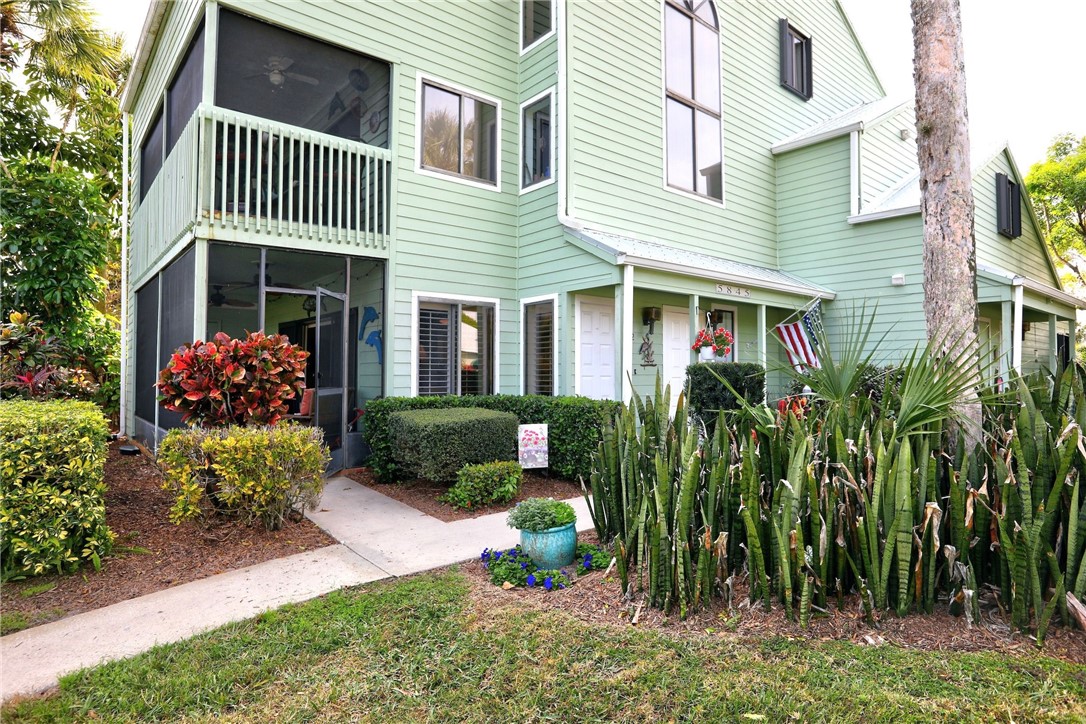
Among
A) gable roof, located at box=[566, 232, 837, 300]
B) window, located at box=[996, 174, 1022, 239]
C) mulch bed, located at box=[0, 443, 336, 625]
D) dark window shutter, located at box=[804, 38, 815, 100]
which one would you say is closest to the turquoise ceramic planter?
mulch bed, located at box=[0, 443, 336, 625]

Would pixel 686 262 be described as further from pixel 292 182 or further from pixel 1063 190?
pixel 1063 190

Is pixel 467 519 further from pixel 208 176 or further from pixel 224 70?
pixel 224 70

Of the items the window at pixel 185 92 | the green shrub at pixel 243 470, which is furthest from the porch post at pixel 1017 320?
the window at pixel 185 92

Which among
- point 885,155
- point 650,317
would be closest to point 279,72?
point 650,317

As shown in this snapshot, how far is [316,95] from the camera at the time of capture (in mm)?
8352

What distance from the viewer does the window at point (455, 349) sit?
855cm

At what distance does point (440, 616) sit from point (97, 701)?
157cm

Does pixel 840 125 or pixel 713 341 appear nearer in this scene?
pixel 713 341

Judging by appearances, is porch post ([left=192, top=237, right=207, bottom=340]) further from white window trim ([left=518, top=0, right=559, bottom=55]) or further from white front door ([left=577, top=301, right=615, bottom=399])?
white window trim ([left=518, top=0, right=559, bottom=55])

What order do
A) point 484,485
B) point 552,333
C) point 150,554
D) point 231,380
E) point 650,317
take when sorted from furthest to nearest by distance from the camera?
point 650,317 < point 552,333 < point 484,485 < point 231,380 < point 150,554

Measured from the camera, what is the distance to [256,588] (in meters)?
3.91

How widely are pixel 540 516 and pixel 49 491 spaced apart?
126 inches

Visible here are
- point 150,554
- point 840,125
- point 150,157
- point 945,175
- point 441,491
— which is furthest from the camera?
point 840,125

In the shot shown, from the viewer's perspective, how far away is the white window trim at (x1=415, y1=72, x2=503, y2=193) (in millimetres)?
8500
